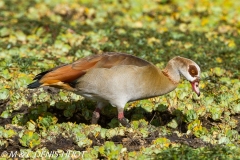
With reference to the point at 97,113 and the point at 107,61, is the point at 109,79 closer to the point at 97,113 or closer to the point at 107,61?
the point at 107,61

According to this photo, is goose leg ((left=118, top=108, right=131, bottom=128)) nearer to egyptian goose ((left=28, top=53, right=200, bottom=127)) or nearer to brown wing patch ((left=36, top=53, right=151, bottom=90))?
egyptian goose ((left=28, top=53, right=200, bottom=127))

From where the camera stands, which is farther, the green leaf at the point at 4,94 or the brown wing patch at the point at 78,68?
the green leaf at the point at 4,94

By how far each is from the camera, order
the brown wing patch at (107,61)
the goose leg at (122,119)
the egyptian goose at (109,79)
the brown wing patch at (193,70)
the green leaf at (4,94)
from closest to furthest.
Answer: the egyptian goose at (109,79), the brown wing patch at (107,61), the goose leg at (122,119), the brown wing patch at (193,70), the green leaf at (4,94)

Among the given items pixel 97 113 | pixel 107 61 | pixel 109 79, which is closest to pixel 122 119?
pixel 97 113

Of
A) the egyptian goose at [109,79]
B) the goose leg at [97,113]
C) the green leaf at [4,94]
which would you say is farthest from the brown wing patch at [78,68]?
the green leaf at [4,94]

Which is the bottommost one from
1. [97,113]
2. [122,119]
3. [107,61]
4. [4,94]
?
[4,94]

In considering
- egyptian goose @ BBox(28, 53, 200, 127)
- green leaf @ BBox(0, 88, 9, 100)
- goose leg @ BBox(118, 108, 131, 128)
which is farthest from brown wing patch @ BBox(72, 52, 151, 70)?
green leaf @ BBox(0, 88, 9, 100)

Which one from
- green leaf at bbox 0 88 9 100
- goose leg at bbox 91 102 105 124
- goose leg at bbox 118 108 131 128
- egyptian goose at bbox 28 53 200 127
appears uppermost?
egyptian goose at bbox 28 53 200 127

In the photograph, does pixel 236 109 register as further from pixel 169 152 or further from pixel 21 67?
pixel 21 67

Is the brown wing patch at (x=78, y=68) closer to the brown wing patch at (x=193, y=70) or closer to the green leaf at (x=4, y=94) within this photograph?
the brown wing patch at (x=193, y=70)

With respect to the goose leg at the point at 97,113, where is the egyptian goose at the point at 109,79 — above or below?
above
